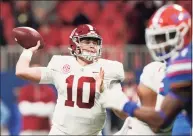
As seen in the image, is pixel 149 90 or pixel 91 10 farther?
pixel 91 10

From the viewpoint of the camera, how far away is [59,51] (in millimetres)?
10055

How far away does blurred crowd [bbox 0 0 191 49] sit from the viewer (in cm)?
1091

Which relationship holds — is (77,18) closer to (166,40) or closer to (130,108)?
(166,40)

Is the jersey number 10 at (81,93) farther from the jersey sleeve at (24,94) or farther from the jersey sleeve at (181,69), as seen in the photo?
the jersey sleeve at (24,94)

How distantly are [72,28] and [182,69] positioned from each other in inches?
279

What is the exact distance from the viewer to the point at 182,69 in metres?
4.20

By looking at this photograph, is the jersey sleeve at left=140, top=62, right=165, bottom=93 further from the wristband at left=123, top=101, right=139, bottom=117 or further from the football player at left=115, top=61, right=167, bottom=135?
the wristband at left=123, top=101, right=139, bottom=117

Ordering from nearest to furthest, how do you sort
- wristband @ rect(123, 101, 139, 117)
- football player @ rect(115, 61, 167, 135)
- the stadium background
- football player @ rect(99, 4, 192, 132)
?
football player @ rect(99, 4, 192, 132), wristband @ rect(123, 101, 139, 117), football player @ rect(115, 61, 167, 135), the stadium background

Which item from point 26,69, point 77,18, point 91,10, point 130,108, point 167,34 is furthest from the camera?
point 91,10

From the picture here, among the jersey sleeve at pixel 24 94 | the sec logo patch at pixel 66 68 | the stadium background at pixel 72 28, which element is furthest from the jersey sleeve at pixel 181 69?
the jersey sleeve at pixel 24 94

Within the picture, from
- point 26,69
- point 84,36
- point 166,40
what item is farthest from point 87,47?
point 166,40

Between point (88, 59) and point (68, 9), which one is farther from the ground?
point (68, 9)

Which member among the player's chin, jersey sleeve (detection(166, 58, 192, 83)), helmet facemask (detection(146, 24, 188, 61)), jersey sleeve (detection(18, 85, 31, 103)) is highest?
helmet facemask (detection(146, 24, 188, 61))

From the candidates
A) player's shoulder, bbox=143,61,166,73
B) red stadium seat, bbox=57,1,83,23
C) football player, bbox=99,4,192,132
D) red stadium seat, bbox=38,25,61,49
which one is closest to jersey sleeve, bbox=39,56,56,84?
player's shoulder, bbox=143,61,166,73
